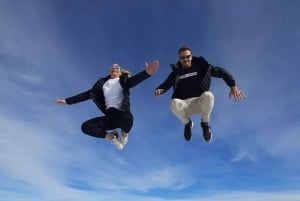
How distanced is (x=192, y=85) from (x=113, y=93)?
2.85 meters

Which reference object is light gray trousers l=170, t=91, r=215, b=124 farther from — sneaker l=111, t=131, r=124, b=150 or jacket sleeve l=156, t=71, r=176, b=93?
sneaker l=111, t=131, r=124, b=150

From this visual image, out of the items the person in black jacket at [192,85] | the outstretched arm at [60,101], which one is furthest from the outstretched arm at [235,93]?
the outstretched arm at [60,101]

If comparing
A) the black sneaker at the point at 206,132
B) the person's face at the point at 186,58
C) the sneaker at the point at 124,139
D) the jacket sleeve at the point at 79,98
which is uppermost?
the person's face at the point at 186,58

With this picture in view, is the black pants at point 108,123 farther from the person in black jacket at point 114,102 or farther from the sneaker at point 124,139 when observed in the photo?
the sneaker at point 124,139

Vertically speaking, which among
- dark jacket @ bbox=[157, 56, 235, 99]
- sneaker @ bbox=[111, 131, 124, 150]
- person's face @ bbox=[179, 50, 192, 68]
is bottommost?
sneaker @ bbox=[111, 131, 124, 150]

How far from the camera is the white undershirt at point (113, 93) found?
555 inches

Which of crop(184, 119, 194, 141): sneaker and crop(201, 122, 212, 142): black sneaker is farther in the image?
crop(184, 119, 194, 141): sneaker

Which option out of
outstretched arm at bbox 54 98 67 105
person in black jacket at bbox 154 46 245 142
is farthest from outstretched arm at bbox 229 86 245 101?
outstretched arm at bbox 54 98 67 105

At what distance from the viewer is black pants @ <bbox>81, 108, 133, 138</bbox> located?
13.8 metres

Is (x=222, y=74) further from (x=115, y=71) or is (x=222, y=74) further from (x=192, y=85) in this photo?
(x=115, y=71)

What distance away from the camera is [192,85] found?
13875 millimetres

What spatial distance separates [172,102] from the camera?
13781 millimetres

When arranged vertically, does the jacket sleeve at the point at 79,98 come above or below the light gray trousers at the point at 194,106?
above

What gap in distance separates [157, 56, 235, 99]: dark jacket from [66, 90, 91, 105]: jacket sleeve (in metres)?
2.90
